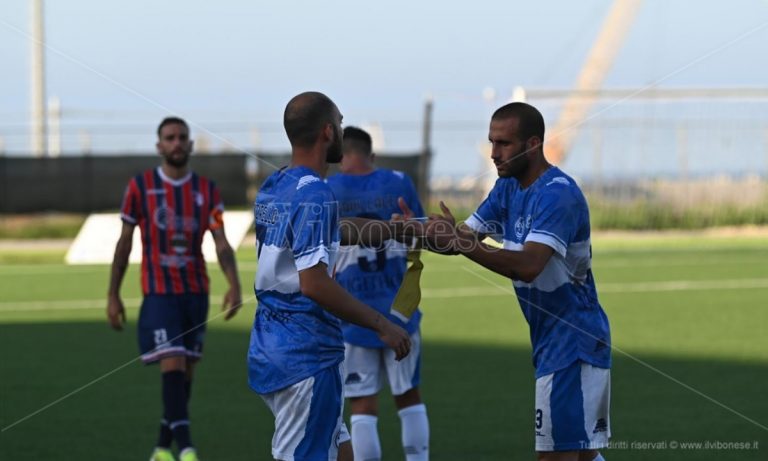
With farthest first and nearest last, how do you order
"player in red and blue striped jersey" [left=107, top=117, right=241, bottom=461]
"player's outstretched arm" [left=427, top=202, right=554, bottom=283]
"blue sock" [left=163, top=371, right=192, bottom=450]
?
"player in red and blue striped jersey" [left=107, top=117, right=241, bottom=461] → "blue sock" [left=163, top=371, right=192, bottom=450] → "player's outstretched arm" [left=427, top=202, right=554, bottom=283]

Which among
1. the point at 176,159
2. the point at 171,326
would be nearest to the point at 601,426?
the point at 171,326

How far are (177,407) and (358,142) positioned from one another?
211 centimetres

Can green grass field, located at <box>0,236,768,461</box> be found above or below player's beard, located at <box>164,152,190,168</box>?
below

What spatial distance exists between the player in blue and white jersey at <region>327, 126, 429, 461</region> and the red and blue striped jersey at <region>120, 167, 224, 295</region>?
1.09 metres

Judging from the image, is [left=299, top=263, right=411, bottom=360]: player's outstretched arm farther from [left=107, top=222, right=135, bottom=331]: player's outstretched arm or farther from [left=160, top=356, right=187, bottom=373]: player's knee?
[left=107, top=222, right=135, bottom=331]: player's outstretched arm

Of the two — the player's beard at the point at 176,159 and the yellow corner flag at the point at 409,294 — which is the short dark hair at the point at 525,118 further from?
the player's beard at the point at 176,159

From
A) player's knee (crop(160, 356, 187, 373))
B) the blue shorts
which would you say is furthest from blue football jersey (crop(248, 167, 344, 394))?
the blue shorts

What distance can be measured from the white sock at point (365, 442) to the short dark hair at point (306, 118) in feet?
9.19

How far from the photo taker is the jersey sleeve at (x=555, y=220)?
18.1ft

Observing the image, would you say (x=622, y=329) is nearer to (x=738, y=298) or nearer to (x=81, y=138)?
(x=738, y=298)

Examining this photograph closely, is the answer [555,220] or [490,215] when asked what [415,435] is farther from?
[555,220]

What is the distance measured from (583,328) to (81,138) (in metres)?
25.7

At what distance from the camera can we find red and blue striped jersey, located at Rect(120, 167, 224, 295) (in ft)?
26.4

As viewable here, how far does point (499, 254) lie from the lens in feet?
17.8
